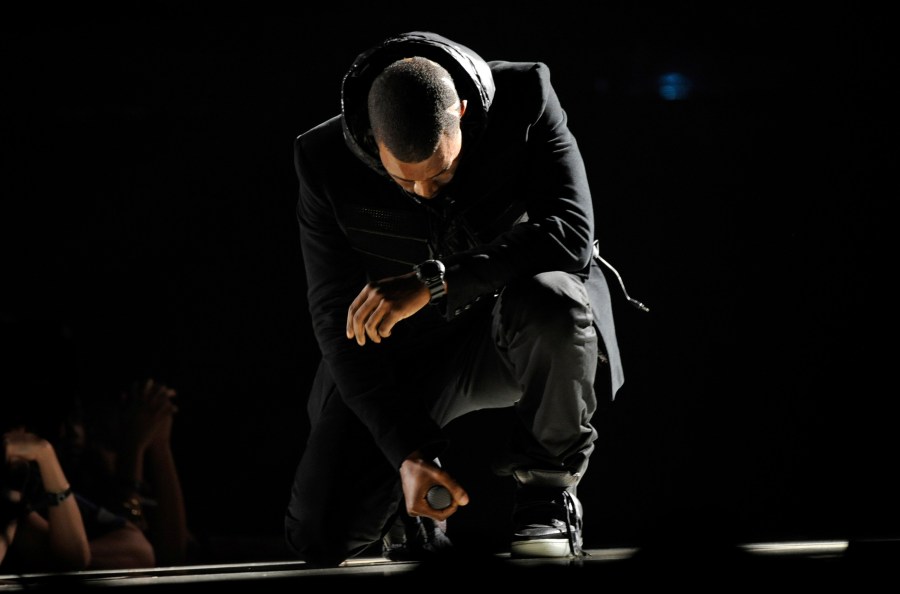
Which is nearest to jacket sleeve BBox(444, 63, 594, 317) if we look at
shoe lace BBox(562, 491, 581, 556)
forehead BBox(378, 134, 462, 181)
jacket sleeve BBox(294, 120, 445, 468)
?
forehead BBox(378, 134, 462, 181)

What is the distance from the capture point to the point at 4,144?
250 cm

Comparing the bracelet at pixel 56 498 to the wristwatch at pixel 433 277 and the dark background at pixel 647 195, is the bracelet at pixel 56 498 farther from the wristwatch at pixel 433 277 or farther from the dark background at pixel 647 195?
the wristwatch at pixel 433 277

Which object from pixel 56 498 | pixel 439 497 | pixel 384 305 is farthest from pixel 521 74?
pixel 56 498

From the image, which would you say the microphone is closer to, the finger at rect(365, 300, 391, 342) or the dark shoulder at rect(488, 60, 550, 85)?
the finger at rect(365, 300, 391, 342)

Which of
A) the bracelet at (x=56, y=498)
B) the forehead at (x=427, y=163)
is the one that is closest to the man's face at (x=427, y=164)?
the forehead at (x=427, y=163)

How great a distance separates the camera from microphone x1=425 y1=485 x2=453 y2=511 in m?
1.47

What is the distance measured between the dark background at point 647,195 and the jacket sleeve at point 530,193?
72 cm

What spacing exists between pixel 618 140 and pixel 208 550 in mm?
1434

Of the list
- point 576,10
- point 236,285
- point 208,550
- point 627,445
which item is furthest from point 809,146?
point 208,550

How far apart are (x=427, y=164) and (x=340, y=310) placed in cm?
35

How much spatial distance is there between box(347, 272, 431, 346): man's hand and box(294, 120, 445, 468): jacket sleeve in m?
0.21

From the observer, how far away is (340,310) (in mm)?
1736

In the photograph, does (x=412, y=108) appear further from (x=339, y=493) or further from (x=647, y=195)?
Result: (x=647, y=195)

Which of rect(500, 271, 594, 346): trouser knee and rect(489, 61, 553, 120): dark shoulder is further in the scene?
rect(489, 61, 553, 120): dark shoulder
